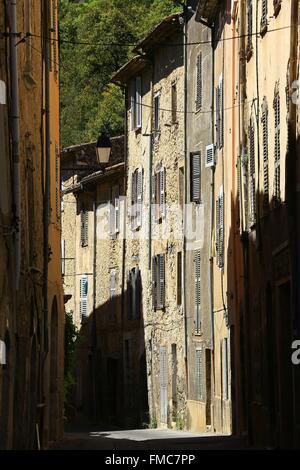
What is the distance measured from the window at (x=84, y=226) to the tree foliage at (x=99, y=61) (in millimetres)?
11568

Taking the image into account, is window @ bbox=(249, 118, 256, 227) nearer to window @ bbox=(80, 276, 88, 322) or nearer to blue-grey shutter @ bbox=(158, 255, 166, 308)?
blue-grey shutter @ bbox=(158, 255, 166, 308)

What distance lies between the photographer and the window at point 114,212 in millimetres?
45000

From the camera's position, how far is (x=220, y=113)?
3238 cm

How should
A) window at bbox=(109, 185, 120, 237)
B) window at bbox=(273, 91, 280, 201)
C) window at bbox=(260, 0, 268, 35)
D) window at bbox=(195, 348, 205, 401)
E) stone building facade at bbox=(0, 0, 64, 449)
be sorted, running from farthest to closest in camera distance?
window at bbox=(109, 185, 120, 237)
window at bbox=(195, 348, 205, 401)
window at bbox=(260, 0, 268, 35)
window at bbox=(273, 91, 280, 201)
stone building facade at bbox=(0, 0, 64, 449)

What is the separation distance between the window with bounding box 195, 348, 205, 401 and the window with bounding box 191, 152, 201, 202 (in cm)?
391

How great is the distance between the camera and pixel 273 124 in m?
22.7

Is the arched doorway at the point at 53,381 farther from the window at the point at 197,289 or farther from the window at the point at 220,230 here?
the window at the point at 197,289

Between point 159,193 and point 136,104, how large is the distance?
4.54 metres

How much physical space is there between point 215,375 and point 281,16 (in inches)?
496

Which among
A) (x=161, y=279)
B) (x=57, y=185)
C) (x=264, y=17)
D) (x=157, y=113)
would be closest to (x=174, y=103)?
(x=157, y=113)

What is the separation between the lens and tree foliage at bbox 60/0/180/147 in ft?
205

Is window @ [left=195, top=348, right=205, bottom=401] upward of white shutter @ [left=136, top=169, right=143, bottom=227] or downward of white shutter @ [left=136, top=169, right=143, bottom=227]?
downward

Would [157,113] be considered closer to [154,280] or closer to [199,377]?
[154,280]

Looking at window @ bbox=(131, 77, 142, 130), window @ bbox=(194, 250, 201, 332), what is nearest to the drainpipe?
window @ bbox=(194, 250, 201, 332)
